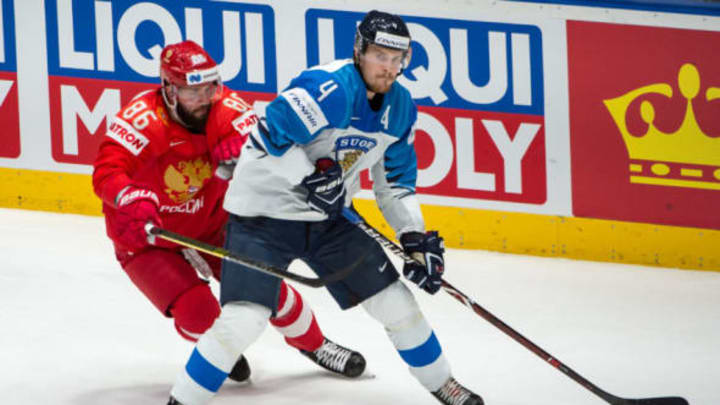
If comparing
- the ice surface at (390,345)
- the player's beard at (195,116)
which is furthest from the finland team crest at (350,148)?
the ice surface at (390,345)

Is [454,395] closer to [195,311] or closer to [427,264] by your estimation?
[427,264]

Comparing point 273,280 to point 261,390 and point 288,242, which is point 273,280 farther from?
point 261,390

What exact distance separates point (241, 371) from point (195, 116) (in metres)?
0.91

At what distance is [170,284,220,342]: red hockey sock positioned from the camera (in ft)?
13.9

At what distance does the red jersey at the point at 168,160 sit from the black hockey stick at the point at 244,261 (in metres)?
0.18

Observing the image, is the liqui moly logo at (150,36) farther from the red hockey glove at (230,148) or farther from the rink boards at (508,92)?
the red hockey glove at (230,148)

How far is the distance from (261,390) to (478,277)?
169 centimetres

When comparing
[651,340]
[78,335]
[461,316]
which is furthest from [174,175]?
[651,340]

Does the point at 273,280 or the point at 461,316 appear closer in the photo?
the point at 273,280

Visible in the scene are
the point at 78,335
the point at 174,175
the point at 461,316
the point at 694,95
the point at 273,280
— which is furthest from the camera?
the point at 694,95

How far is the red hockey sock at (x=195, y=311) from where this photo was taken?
13.9 feet

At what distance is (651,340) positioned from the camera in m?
5.14

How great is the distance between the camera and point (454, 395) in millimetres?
4160

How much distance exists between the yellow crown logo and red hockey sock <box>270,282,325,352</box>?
2054 mm
